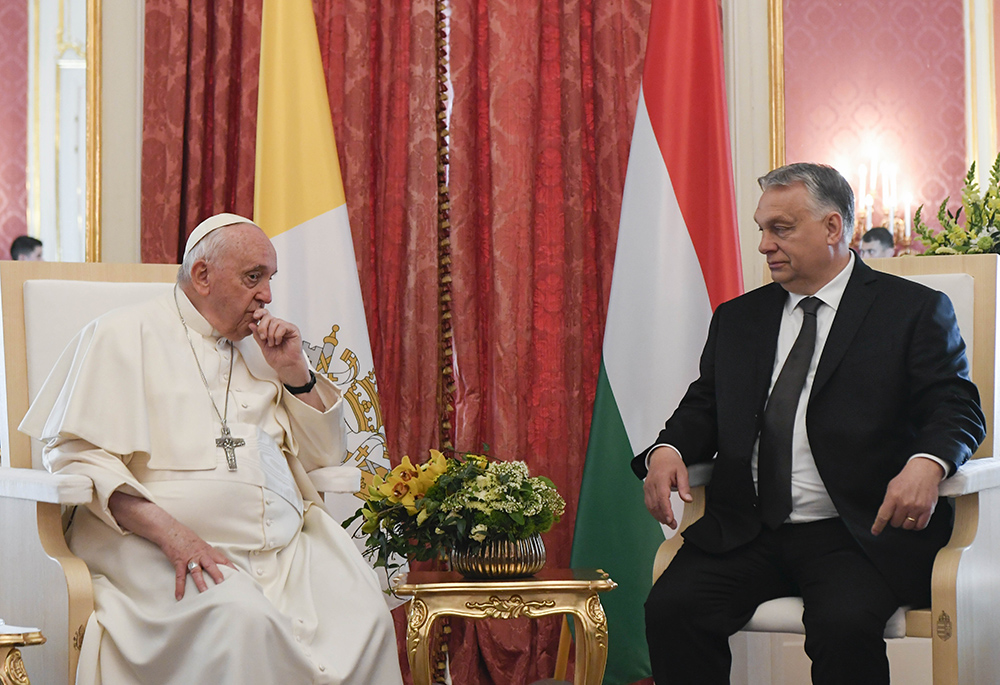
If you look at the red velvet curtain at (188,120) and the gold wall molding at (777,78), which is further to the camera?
the gold wall molding at (777,78)

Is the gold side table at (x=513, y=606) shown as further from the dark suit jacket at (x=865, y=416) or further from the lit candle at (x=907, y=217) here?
the lit candle at (x=907, y=217)

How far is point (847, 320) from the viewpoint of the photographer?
2.62 metres

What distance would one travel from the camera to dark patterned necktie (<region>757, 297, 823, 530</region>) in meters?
2.56

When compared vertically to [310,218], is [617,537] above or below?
below

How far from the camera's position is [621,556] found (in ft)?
10.8

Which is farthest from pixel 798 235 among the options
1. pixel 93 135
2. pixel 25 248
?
pixel 25 248

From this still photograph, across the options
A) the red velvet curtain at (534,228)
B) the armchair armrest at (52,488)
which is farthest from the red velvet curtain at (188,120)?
the armchair armrest at (52,488)

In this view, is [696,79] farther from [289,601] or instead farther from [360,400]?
[289,601]

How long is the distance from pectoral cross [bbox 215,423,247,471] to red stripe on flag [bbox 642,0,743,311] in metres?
1.66

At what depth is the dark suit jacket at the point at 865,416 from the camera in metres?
2.41

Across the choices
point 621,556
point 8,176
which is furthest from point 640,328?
point 8,176

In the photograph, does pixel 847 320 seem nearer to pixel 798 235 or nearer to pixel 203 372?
pixel 798 235

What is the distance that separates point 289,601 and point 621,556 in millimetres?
1309

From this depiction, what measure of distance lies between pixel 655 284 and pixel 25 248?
2.20 metres
